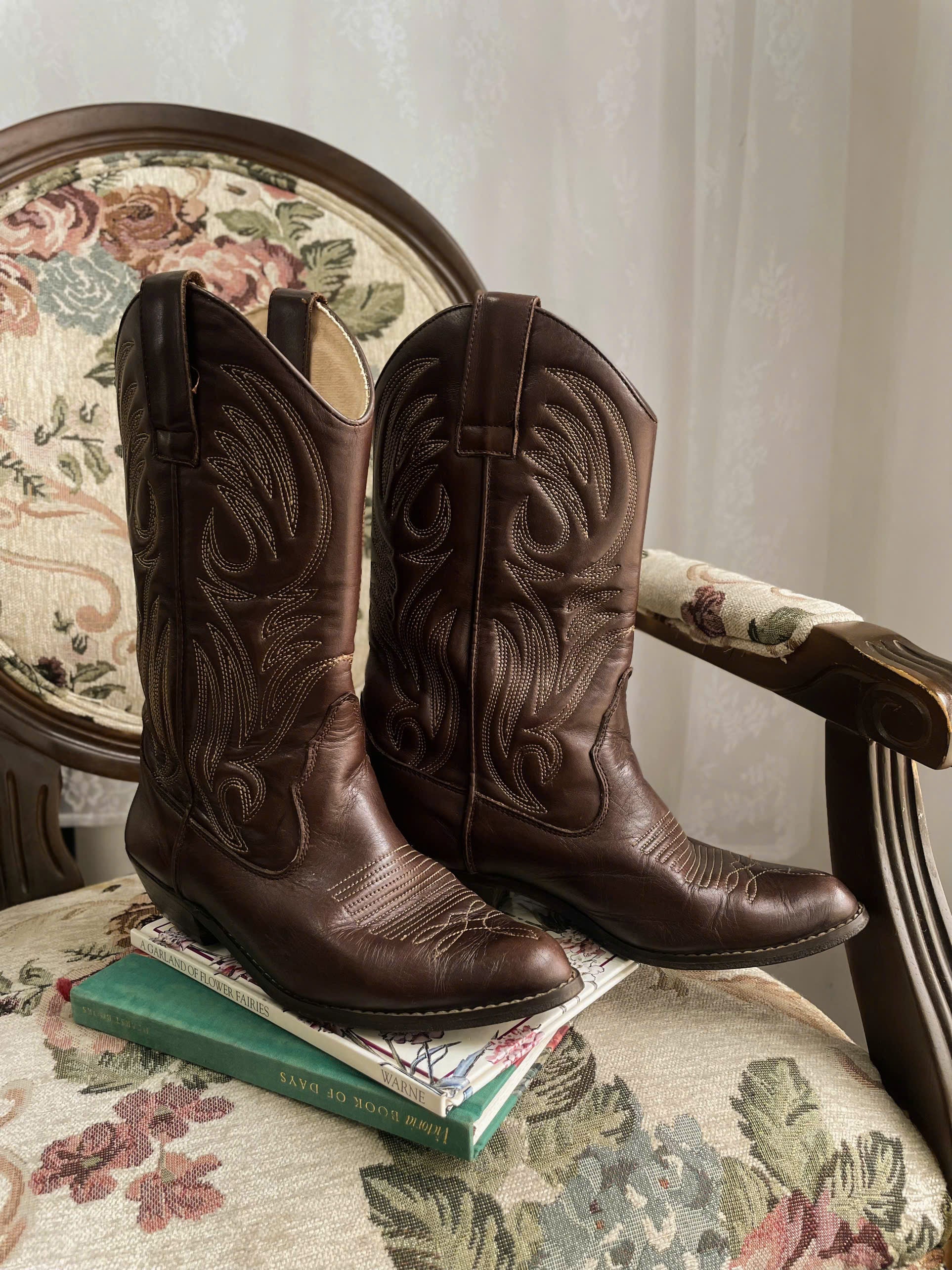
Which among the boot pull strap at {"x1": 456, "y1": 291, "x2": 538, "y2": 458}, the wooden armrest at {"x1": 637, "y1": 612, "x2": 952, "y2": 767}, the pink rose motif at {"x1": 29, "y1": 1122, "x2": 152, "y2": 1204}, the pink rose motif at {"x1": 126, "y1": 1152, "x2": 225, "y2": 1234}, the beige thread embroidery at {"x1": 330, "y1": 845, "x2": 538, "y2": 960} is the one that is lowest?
the pink rose motif at {"x1": 126, "y1": 1152, "x2": 225, "y2": 1234}

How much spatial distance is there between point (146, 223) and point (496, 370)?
0.51 metres

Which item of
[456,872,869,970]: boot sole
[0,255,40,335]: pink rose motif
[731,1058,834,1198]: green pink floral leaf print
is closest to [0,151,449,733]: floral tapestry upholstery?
[0,255,40,335]: pink rose motif

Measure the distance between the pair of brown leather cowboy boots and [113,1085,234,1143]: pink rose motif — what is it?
0.24 feet

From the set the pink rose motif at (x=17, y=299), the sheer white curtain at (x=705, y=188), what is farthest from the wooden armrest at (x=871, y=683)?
the pink rose motif at (x=17, y=299)

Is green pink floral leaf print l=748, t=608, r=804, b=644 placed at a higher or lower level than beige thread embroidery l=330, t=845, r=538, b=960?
higher

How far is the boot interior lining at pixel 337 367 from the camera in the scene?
61 cm

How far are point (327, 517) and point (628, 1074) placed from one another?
0.40 meters

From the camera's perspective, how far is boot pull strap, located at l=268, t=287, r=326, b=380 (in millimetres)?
609

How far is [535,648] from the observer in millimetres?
684

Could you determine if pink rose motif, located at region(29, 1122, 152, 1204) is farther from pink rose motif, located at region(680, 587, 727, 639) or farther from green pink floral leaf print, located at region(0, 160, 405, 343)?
green pink floral leaf print, located at region(0, 160, 405, 343)

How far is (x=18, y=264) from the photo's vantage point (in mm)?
893

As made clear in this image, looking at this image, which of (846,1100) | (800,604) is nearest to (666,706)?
(800,604)

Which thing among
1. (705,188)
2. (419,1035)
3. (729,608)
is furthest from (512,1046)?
(705,188)

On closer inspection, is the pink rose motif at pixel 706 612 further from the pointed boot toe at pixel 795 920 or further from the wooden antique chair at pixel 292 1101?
the pointed boot toe at pixel 795 920
